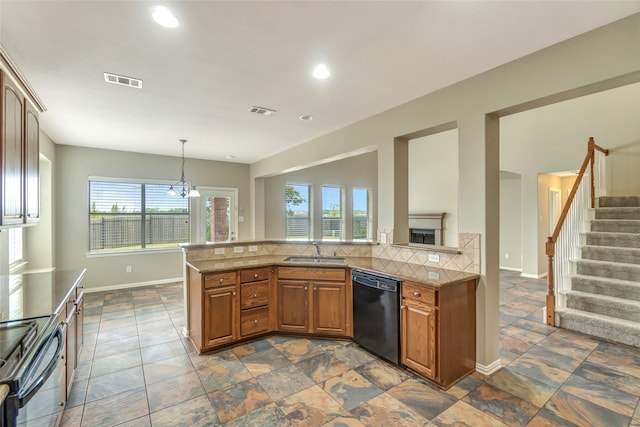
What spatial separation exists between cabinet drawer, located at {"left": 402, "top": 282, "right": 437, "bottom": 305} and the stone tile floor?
719 mm

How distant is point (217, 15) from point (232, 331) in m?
2.95

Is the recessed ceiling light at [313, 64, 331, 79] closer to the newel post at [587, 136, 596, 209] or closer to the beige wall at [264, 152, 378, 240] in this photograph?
the beige wall at [264, 152, 378, 240]

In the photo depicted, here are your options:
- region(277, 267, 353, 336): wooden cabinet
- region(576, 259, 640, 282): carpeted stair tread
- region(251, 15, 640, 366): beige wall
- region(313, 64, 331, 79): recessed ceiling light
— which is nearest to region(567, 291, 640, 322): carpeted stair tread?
region(576, 259, 640, 282): carpeted stair tread

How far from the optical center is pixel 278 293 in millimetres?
3533

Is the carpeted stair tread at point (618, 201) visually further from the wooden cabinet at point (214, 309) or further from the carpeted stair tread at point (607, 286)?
the wooden cabinet at point (214, 309)

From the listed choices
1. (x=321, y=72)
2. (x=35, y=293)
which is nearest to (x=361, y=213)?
(x=321, y=72)

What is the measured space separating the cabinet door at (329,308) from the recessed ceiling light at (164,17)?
8.95ft

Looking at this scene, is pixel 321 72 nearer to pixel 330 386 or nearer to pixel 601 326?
pixel 330 386

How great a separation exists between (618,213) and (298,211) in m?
6.30

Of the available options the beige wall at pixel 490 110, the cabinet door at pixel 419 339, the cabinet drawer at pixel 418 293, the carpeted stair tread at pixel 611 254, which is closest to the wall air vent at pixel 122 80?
the beige wall at pixel 490 110

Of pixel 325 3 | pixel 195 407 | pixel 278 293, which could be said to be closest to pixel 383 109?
pixel 325 3

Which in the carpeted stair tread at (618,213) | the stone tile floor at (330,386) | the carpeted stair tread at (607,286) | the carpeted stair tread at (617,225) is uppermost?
the carpeted stair tread at (618,213)

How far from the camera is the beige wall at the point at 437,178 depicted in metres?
7.98

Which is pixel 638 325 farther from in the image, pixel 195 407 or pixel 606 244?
pixel 195 407
